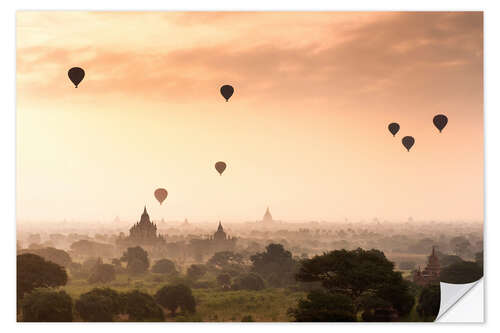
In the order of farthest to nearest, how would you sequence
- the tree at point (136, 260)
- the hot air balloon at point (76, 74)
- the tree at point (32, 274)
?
1. the hot air balloon at point (76, 74)
2. the tree at point (136, 260)
3. the tree at point (32, 274)

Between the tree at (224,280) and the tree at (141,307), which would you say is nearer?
the tree at (141,307)

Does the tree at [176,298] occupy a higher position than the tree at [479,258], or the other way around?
the tree at [479,258]

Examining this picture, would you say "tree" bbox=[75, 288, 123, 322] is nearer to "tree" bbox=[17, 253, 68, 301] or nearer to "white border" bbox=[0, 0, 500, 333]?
"white border" bbox=[0, 0, 500, 333]

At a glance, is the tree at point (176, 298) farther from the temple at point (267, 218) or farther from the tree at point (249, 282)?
the temple at point (267, 218)

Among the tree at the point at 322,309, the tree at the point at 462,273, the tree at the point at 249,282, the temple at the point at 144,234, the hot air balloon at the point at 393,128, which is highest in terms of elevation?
the hot air balloon at the point at 393,128

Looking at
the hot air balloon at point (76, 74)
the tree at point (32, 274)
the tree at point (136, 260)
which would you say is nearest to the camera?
the tree at point (32, 274)

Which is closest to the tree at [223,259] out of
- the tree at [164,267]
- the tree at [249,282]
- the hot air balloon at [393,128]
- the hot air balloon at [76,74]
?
the tree at [249,282]

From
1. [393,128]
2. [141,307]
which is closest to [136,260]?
[141,307]
